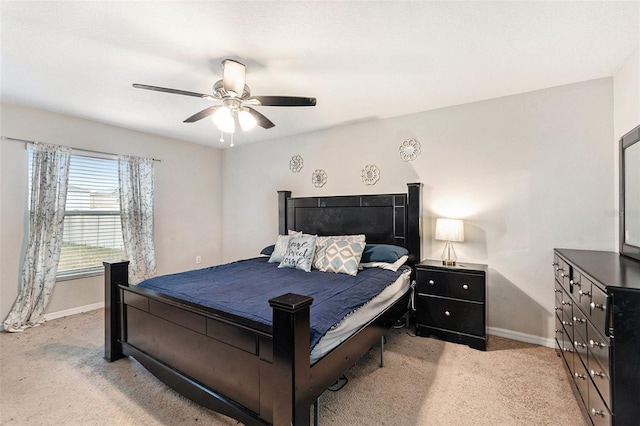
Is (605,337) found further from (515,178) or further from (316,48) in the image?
(316,48)

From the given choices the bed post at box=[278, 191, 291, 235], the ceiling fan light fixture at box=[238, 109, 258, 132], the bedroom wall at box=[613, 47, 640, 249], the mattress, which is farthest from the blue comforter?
the bedroom wall at box=[613, 47, 640, 249]

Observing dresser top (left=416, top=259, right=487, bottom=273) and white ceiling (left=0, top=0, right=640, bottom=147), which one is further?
dresser top (left=416, top=259, right=487, bottom=273)

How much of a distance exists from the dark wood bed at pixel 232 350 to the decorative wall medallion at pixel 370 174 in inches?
60.8

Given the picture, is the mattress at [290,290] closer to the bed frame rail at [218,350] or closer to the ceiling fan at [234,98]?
the bed frame rail at [218,350]

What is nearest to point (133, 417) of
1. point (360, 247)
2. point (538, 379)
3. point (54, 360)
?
point (54, 360)

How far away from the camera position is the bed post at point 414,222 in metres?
3.36

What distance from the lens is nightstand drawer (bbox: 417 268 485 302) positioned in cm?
271

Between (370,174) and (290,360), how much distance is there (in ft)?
9.35

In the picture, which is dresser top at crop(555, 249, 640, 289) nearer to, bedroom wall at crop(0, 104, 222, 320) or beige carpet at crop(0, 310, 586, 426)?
beige carpet at crop(0, 310, 586, 426)

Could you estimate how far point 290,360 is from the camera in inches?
54.9

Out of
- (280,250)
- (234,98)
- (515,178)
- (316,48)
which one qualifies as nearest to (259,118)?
(234,98)

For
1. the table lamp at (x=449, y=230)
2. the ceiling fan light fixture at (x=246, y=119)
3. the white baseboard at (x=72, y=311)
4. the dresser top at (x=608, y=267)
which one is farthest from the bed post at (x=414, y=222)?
the white baseboard at (x=72, y=311)

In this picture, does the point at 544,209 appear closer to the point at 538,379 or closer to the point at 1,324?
the point at 538,379

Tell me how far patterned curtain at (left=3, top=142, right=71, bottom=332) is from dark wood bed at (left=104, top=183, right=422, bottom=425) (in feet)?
5.47
